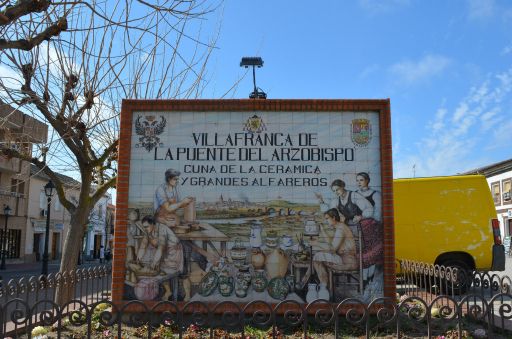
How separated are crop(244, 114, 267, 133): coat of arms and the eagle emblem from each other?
4.49ft

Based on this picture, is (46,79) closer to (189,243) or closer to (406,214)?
(189,243)

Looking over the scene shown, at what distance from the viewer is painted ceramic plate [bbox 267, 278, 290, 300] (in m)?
7.34

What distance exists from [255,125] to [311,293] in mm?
2785

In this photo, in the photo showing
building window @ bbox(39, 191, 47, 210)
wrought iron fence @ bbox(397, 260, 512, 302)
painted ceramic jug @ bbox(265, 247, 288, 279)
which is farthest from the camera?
building window @ bbox(39, 191, 47, 210)

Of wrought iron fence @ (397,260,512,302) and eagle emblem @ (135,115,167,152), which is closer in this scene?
eagle emblem @ (135,115,167,152)

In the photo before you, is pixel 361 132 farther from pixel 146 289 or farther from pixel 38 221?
pixel 38 221

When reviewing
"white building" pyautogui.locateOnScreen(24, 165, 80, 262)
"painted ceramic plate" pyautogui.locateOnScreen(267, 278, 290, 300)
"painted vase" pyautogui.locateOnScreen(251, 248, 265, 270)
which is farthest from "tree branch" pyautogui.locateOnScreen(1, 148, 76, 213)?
"white building" pyautogui.locateOnScreen(24, 165, 80, 262)

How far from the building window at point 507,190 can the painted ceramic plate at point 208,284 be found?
146 ft

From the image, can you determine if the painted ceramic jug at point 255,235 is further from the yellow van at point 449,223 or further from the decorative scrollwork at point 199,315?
the yellow van at point 449,223

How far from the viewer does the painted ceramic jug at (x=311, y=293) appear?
7289 millimetres

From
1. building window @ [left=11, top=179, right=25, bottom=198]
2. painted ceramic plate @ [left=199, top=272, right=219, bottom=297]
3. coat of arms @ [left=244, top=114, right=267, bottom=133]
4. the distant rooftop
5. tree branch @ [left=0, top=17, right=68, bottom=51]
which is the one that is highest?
the distant rooftop

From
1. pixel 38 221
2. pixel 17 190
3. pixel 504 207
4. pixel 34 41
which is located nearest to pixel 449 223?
pixel 34 41

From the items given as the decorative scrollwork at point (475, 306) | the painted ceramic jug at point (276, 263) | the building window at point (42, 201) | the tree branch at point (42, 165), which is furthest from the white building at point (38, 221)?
the decorative scrollwork at point (475, 306)

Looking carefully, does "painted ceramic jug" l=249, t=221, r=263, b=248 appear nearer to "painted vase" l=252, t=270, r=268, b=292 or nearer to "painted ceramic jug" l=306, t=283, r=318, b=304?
"painted vase" l=252, t=270, r=268, b=292
